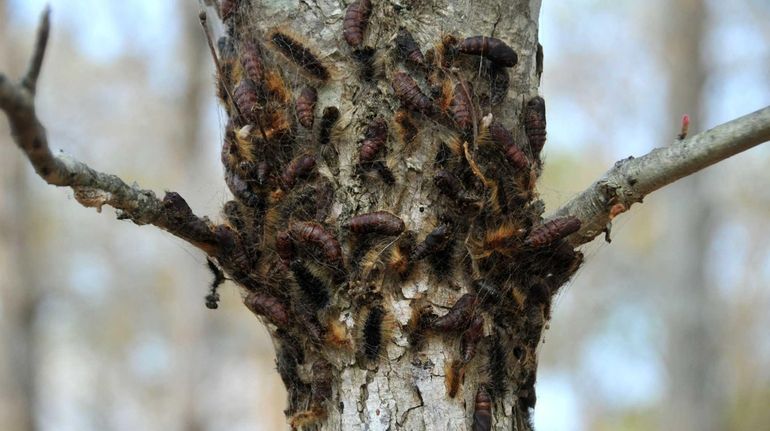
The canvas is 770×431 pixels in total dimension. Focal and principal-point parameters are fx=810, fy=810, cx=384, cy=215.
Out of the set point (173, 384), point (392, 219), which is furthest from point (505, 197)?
point (173, 384)

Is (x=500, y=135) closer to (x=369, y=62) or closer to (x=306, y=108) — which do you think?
(x=369, y=62)

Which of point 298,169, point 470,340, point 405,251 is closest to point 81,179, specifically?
point 298,169

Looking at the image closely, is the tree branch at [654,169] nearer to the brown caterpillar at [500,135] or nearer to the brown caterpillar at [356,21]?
the brown caterpillar at [500,135]

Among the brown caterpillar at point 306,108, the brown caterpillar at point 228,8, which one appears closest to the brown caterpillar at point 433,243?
the brown caterpillar at point 306,108

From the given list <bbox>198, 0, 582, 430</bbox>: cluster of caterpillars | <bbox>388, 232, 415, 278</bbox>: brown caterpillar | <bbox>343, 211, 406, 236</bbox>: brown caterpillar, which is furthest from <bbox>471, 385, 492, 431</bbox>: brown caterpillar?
<bbox>343, 211, 406, 236</bbox>: brown caterpillar

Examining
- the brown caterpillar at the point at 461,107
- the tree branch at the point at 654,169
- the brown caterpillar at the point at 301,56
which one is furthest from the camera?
the brown caterpillar at the point at 301,56

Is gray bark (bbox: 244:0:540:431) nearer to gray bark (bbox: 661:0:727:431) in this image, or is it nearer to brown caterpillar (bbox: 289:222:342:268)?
brown caterpillar (bbox: 289:222:342:268)
